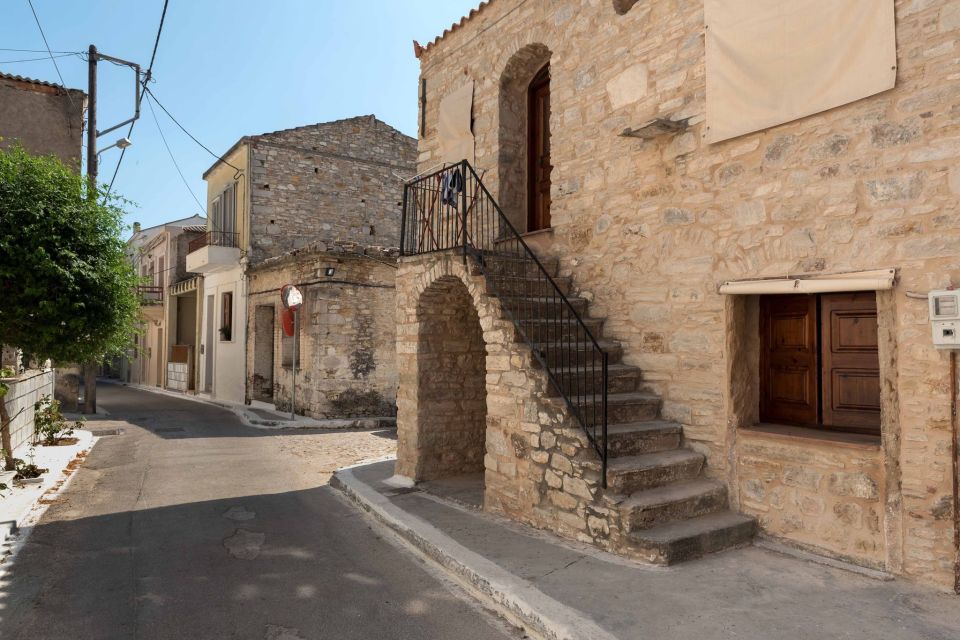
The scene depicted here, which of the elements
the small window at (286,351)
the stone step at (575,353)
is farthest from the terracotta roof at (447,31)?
the small window at (286,351)

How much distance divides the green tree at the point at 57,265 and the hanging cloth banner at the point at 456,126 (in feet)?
14.1

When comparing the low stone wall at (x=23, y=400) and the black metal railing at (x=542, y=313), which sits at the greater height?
the black metal railing at (x=542, y=313)

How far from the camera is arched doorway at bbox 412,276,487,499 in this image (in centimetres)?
685

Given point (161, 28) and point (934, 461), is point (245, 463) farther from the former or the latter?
point (934, 461)

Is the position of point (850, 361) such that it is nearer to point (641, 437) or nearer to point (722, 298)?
point (722, 298)

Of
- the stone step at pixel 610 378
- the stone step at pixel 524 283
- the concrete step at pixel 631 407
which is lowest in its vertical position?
the concrete step at pixel 631 407

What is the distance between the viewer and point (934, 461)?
3.71 metres

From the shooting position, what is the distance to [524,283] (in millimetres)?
5848

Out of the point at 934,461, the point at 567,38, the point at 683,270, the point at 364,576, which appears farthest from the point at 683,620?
the point at 567,38

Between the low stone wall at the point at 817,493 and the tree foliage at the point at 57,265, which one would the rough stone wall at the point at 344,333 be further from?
the low stone wall at the point at 817,493

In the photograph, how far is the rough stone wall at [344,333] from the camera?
44.5ft

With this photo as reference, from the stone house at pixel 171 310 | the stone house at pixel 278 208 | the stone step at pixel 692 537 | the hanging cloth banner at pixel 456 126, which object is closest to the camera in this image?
the stone step at pixel 692 537

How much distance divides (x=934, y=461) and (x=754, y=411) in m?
1.37

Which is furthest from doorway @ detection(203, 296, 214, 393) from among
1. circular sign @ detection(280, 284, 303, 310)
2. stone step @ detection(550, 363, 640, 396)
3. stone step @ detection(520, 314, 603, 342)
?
stone step @ detection(550, 363, 640, 396)
